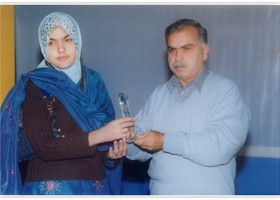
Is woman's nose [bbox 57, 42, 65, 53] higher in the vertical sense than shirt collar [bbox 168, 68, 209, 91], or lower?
higher

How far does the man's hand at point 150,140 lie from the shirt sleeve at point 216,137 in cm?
3

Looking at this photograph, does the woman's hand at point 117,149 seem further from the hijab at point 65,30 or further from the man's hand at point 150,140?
the hijab at point 65,30

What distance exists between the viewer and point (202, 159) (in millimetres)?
1693

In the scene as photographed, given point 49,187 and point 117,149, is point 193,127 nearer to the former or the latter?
point 117,149

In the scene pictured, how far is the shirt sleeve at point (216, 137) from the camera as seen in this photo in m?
1.69

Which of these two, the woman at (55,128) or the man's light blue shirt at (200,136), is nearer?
the woman at (55,128)

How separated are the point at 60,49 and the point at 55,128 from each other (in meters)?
0.31

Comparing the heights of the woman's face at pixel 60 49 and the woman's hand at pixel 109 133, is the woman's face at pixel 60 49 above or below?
above

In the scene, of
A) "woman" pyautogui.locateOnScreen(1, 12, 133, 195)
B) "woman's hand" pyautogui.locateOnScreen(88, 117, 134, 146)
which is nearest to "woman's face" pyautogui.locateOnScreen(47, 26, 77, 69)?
"woman" pyautogui.locateOnScreen(1, 12, 133, 195)

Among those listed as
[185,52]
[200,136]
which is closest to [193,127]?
[200,136]

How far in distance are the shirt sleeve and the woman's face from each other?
49cm

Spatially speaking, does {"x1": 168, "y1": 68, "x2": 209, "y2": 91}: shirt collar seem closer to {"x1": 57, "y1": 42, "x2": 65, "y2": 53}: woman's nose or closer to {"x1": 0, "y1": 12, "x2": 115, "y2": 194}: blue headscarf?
{"x1": 0, "y1": 12, "x2": 115, "y2": 194}: blue headscarf

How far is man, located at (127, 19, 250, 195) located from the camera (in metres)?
1.70

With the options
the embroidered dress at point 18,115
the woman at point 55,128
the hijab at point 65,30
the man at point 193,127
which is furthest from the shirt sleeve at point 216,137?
the hijab at point 65,30
